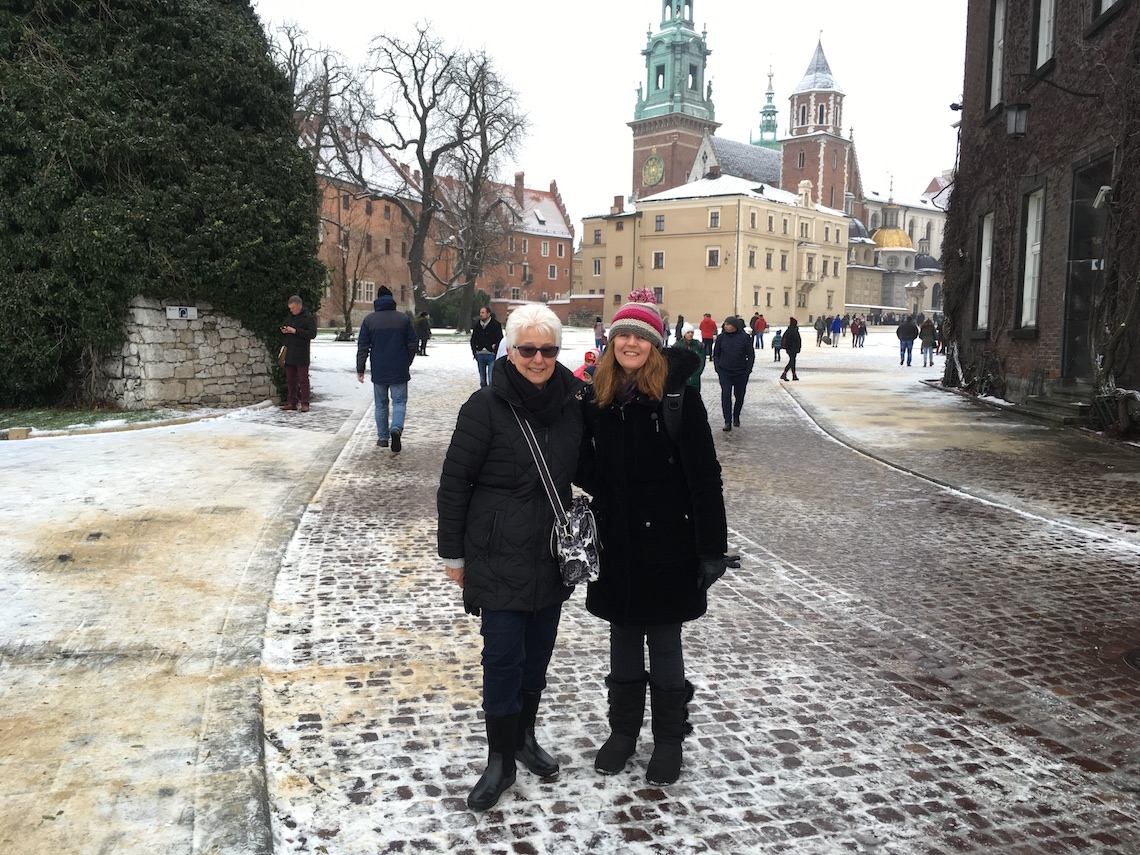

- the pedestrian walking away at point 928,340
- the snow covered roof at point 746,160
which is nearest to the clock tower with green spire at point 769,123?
the snow covered roof at point 746,160

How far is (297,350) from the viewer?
14.9 m

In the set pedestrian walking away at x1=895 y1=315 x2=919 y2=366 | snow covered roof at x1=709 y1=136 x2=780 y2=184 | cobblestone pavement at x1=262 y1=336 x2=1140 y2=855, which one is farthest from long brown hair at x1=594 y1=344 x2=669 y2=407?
snow covered roof at x1=709 y1=136 x2=780 y2=184

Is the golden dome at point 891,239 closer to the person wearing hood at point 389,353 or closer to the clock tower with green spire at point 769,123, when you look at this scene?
the clock tower with green spire at point 769,123

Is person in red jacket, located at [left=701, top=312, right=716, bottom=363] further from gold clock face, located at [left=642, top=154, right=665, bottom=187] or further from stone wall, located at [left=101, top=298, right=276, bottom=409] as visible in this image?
gold clock face, located at [left=642, top=154, right=665, bottom=187]

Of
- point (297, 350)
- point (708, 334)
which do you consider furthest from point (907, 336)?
point (297, 350)

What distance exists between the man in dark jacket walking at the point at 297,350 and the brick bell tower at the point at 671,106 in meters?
90.4

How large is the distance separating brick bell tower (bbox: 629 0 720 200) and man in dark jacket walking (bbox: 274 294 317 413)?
297 feet

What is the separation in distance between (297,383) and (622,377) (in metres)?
12.7

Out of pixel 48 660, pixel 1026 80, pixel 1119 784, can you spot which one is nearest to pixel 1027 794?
pixel 1119 784

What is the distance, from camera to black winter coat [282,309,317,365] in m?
14.7

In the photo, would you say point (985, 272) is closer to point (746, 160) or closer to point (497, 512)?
point (497, 512)

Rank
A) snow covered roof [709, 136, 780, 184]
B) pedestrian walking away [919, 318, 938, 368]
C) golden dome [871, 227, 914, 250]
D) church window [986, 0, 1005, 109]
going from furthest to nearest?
golden dome [871, 227, 914, 250], snow covered roof [709, 136, 780, 184], pedestrian walking away [919, 318, 938, 368], church window [986, 0, 1005, 109]

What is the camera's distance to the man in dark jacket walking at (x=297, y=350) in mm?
14672

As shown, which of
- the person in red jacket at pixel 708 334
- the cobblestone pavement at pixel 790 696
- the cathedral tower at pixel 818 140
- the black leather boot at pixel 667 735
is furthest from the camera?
the cathedral tower at pixel 818 140
